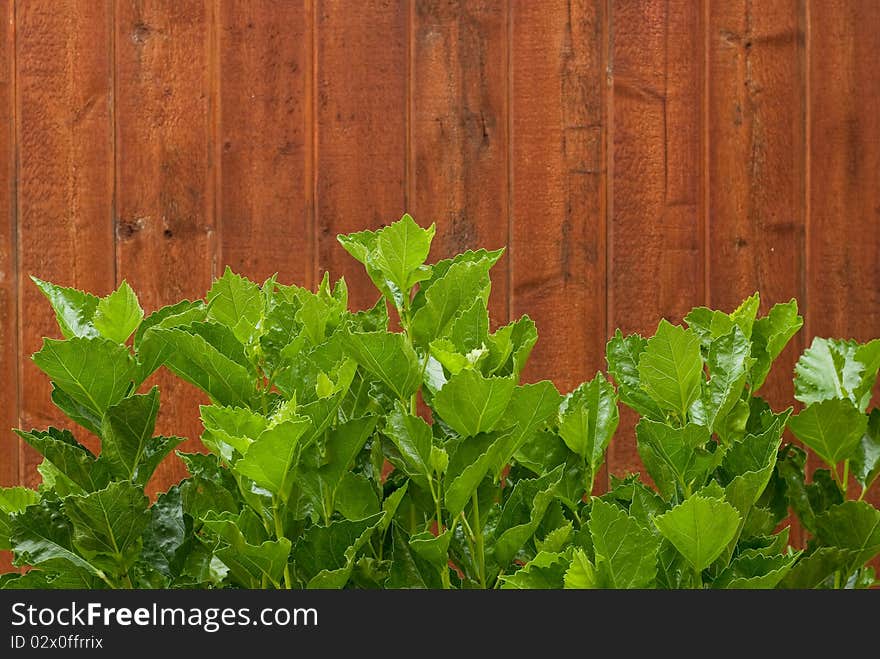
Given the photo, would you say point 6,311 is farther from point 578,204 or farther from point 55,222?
point 578,204

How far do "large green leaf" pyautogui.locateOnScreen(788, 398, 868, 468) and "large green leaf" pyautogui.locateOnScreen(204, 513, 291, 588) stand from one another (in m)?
0.41

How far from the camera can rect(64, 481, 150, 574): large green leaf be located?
2.18 ft

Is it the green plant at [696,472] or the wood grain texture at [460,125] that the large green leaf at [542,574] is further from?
the wood grain texture at [460,125]

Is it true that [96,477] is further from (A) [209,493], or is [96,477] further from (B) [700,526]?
(B) [700,526]

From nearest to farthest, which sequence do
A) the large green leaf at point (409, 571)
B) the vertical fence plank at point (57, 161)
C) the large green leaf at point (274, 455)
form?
the large green leaf at point (274, 455)
the large green leaf at point (409, 571)
the vertical fence plank at point (57, 161)

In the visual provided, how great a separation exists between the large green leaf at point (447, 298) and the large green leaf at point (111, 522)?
0.24 m

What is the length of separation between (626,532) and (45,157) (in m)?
1.44

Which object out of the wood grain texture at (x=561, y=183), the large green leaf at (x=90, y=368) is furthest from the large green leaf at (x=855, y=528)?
the wood grain texture at (x=561, y=183)

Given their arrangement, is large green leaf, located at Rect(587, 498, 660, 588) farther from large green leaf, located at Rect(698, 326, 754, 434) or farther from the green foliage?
large green leaf, located at Rect(698, 326, 754, 434)

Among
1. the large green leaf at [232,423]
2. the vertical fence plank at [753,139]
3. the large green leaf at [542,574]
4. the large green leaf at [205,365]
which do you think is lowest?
the large green leaf at [542,574]

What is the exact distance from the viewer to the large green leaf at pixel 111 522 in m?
0.66

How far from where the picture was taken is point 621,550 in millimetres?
609

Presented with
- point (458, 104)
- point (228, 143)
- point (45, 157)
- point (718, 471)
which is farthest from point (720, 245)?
point (45, 157)

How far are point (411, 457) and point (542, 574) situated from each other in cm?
12
